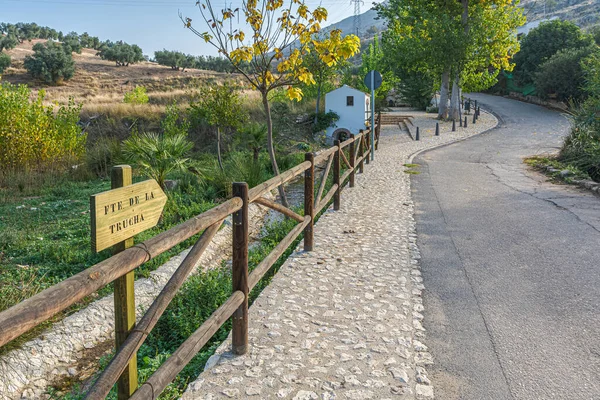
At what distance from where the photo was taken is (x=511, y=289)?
4941 millimetres

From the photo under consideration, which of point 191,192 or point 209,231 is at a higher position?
point 209,231

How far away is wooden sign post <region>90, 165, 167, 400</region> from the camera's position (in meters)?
2.02

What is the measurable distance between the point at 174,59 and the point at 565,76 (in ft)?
179

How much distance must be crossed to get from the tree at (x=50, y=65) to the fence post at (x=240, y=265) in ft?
187

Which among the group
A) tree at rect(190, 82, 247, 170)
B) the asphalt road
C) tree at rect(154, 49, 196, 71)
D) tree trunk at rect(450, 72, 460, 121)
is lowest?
the asphalt road

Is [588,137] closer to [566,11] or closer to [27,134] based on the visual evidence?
[27,134]

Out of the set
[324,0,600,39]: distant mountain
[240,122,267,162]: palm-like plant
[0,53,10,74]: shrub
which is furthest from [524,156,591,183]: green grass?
[324,0,600,39]: distant mountain

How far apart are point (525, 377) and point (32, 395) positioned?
3606 millimetres

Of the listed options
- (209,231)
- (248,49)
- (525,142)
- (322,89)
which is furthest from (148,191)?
(322,89)

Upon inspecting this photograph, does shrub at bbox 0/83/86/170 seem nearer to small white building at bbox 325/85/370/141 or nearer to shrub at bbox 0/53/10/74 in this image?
small white building at bbox 325/85/370/141

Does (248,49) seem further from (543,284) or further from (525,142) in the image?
(525,142)

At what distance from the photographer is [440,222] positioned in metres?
7.86

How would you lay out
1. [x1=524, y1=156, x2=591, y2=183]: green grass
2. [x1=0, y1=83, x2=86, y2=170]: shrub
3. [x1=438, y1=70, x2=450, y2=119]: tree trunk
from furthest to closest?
[x1=438, y1=70, x2=450, y2=119]: tree trunk
[x1=0, y1=83, x2=86, y2=170]: shrub
[x1=524, y1=156, x2=591, y2=183]: green grass

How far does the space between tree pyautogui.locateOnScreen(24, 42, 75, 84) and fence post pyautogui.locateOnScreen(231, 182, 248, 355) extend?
57076 millimetres
